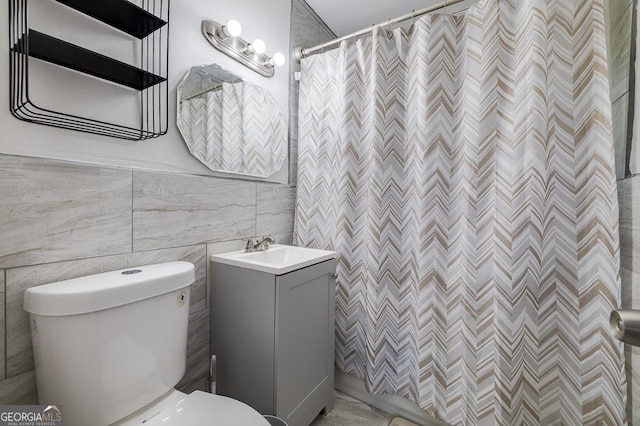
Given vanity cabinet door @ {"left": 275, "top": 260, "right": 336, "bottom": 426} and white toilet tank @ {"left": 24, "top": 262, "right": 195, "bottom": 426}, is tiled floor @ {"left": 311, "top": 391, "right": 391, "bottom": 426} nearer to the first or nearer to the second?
vanity cabinet door @ {"left": 275, "top": 260, "right": 336, "bottom": 426}

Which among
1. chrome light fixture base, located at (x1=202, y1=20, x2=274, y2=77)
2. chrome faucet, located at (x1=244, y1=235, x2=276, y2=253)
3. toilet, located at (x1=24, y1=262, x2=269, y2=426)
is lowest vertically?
toilet, located at (x1=24, y1=262, x2=269, y2=426)

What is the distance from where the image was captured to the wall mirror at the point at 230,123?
124 cm

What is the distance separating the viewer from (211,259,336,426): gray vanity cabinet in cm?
113

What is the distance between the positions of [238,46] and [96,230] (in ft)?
3.44

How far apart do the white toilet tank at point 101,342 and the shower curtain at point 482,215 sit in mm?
981

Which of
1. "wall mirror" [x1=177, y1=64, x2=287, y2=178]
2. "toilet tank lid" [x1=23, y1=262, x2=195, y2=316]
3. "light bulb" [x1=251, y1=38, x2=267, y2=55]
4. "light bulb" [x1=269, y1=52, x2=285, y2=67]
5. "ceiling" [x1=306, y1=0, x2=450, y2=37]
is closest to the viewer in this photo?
"toilet tank lid" [x1=23, y1=262, x2=195, y2=316]

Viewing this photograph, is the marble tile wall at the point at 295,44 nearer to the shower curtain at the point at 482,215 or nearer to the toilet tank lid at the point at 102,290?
the shower curtain at the point at 482,215

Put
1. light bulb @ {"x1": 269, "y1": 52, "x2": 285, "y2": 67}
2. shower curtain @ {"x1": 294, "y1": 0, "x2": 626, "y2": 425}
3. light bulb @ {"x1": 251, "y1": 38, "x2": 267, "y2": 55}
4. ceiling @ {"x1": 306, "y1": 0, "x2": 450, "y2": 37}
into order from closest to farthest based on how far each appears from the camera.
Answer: shower curtain @ {"x1": 294, "y1": 0, "x2": 626, "y2": 425}
light bulb @ {"x1": 251, "y1": 38, "x2": 267, "y2": 55}
light bulb @ {"x1": 269, "y1": 52, "x2": 285, "y2": 67}
ceiling @ {"x1": 306, "y1": 0, "x2": 450, "y2": 37}

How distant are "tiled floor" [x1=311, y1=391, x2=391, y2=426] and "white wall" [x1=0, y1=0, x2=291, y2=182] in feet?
4.50

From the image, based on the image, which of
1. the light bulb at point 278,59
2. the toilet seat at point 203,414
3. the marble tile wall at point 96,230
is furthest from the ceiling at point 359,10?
the toilet seat at point 203,414

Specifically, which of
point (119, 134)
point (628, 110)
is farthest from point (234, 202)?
point (628, 110)

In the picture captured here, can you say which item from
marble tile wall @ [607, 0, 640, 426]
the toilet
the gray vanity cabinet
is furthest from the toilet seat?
marble tile wall @ [607, 0, 640, 426]

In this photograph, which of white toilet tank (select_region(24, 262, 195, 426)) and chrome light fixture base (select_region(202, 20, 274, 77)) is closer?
white toilet tank (select_region(24, 262, 195, 426))

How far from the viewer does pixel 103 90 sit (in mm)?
958
